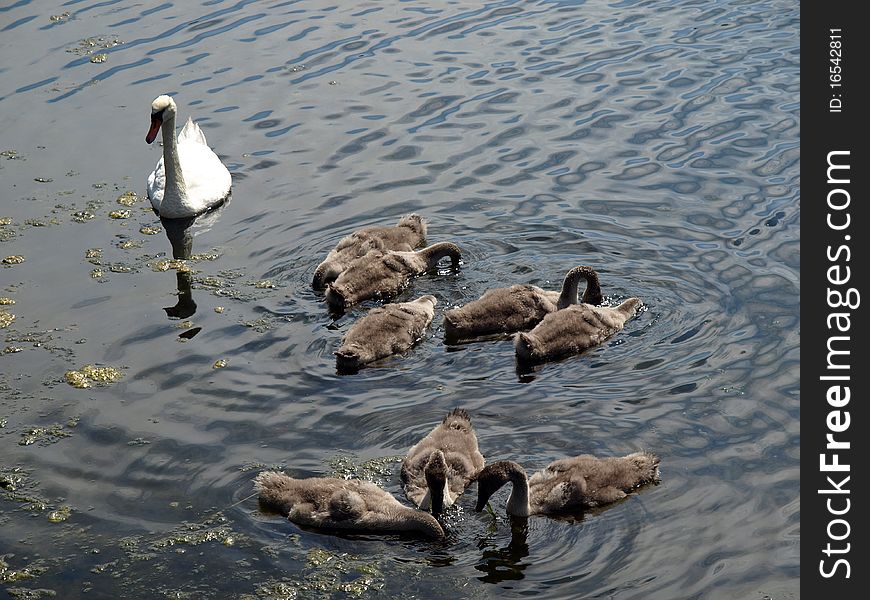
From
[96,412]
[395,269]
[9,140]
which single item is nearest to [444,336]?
[395,269]

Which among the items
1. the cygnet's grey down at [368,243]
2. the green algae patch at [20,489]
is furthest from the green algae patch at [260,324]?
the green algae patch at [20,489]

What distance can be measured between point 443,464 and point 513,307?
3.53 meters

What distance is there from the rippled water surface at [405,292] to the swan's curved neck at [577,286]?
413 millimetres

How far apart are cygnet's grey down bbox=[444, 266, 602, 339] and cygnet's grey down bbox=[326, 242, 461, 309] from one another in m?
1.18

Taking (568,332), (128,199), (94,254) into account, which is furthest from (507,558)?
(128,199)

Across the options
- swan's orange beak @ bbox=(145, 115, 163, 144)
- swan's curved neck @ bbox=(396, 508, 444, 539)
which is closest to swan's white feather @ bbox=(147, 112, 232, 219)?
swan's orange beak @ bbox=(145, 115, 163, 144)

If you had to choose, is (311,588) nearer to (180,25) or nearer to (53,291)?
(53,291)

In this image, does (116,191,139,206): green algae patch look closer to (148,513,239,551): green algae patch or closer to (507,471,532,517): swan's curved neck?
(148,513,239,551): green algae patch

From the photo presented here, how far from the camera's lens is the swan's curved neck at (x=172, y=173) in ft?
54.7

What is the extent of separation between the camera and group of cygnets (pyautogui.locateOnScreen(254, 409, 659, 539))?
32.4 feet

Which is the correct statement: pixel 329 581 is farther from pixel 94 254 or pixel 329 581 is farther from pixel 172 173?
pixel 172 173

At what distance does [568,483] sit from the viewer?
33.0 feet

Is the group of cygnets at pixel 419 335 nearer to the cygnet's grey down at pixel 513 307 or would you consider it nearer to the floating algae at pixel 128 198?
the cygnet's grey down at pixel 513 307

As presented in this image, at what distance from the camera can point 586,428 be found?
1121 cm
